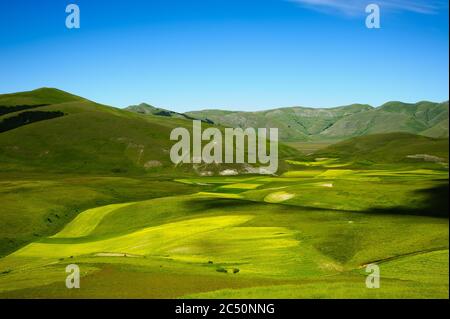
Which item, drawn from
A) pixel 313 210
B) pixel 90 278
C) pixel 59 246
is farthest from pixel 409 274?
pixel 59 246

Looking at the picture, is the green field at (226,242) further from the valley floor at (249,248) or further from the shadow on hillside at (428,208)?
the shadow on hillside at (428,208)

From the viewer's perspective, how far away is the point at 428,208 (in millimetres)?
86000

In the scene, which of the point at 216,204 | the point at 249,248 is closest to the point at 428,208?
the point at 216,204

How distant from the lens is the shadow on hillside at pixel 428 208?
8234 centimetres

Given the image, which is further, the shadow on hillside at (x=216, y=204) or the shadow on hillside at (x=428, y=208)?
the shadow on hillside at (x=216, y=204)

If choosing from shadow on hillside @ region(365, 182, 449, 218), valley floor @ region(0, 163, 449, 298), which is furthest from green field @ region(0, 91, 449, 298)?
shadow on hillside @ region(365, 182, 449, 218)

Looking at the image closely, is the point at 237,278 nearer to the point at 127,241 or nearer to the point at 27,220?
the point at 127,241

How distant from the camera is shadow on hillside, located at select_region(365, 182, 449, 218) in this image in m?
82.3

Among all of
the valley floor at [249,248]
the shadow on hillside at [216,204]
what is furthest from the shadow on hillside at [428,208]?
the shadow on hillside at [216,204]

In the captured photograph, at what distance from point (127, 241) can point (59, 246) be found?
1282 centimetres

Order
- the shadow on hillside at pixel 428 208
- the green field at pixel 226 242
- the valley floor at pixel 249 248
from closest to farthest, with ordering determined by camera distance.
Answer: the valley floor at pixel 249 248 < the green field at pixel 226 242 < the shadow on hillside at pixel 428 208

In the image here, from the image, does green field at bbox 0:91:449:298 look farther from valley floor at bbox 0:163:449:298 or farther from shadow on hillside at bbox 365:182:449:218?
shadow on hillside at bbox 365:182:449:218

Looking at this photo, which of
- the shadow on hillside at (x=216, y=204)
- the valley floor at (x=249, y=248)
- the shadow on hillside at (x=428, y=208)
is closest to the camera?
the valley floor at (x=249, y=248)

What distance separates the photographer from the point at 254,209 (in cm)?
9119
